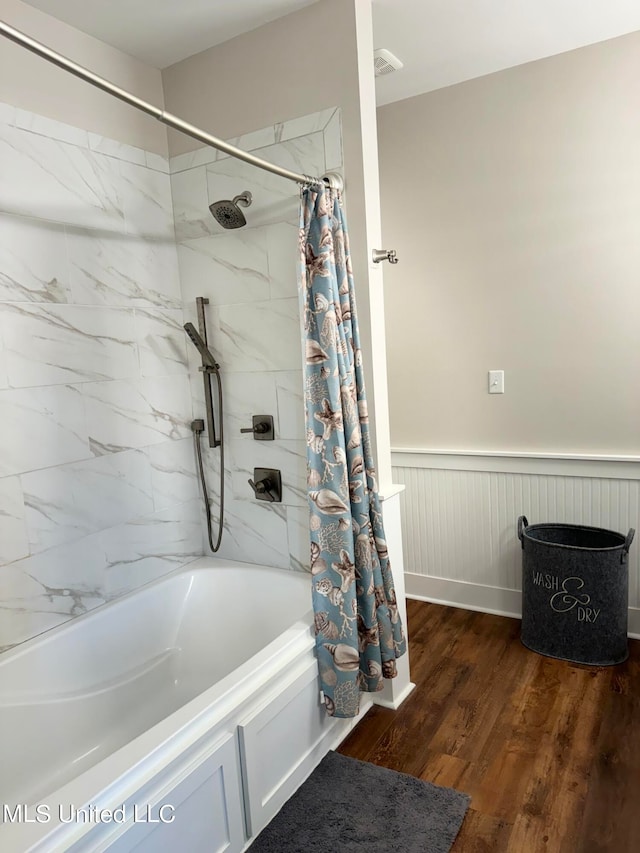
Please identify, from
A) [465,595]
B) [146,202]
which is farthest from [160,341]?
[465,595]

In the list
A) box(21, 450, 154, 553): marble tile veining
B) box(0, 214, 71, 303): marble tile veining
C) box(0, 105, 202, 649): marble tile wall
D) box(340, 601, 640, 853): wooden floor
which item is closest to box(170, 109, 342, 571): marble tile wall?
box(0, 105, 202, 649): marble tile wall

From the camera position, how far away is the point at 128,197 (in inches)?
88.2

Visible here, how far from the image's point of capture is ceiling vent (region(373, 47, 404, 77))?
92.1 inches

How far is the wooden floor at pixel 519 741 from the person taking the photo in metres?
1.65

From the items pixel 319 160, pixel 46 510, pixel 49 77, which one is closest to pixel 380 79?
pixel 319 160

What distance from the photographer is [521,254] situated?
8.77ft

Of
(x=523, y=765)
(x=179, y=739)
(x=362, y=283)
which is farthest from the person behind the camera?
(x=362, y=283)

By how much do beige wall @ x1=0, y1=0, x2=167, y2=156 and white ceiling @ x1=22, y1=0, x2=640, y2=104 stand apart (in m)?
0.04

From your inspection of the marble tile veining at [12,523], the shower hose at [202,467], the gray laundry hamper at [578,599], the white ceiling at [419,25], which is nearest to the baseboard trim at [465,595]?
the gray laundry hamper at [578,599]

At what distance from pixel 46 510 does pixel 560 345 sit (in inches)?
85.3

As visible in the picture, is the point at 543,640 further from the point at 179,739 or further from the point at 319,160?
the point at 319,160

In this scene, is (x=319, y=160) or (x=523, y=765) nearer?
(x=523, y=765)

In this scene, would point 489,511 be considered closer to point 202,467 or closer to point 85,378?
point 202,467

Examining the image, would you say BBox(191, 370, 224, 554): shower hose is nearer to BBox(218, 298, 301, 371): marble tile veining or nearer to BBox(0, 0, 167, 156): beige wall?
BBox(218, 298, 301, 371): marble tile veining
